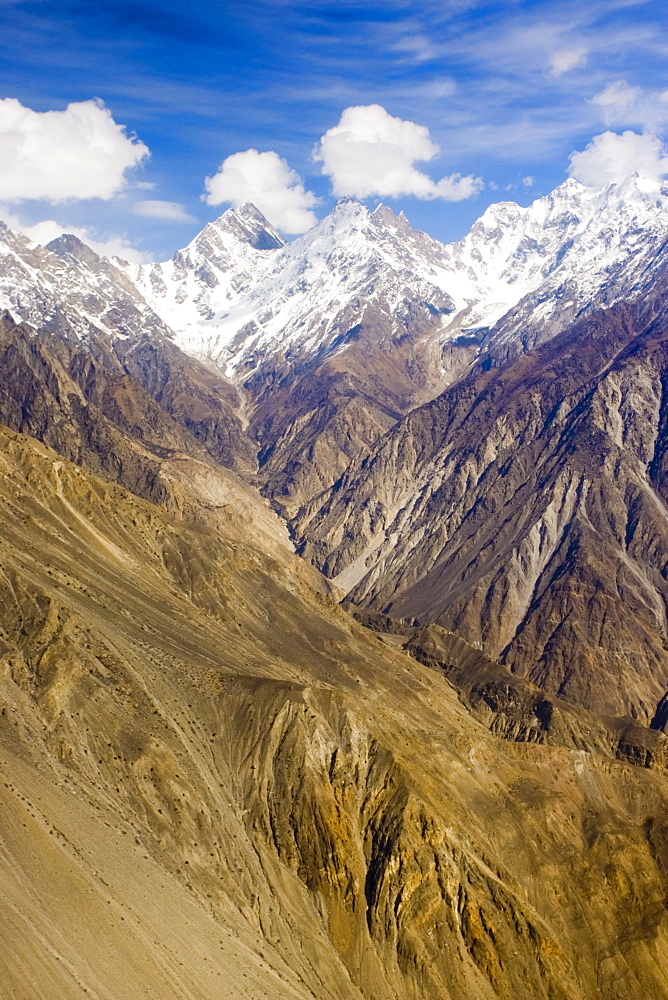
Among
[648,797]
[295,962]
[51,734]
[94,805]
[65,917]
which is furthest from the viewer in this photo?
[648,797]

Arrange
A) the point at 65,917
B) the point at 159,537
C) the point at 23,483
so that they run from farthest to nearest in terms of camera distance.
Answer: the point at 159,537 → the point at 23,483 → the point at 65,917

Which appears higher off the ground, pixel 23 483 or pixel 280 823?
pixel 23 483

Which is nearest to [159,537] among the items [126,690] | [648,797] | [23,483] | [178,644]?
[23,483]

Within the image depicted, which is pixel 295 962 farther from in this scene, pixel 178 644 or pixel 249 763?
pixel 178 644

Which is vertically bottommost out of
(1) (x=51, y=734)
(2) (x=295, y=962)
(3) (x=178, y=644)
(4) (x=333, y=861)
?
(2) (x=295, y=962)

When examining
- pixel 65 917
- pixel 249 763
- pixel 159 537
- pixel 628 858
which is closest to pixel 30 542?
pixel 159 537

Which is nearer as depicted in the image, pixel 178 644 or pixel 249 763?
pixel 249 763

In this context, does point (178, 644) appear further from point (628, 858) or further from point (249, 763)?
point (628, 858)
